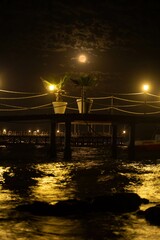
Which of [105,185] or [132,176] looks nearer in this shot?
[105,185]

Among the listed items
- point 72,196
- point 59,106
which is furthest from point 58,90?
point 72,196

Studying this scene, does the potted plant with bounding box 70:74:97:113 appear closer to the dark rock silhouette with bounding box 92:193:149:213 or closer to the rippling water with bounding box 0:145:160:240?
the rippling water with bounding box 0:145:160:240

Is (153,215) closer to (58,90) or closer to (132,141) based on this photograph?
(58,90)

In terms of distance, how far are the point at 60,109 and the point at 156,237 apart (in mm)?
16252

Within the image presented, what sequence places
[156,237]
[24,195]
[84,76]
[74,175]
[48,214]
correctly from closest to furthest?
[156,237], [48,214], [24,195], [74,175], [84,76]

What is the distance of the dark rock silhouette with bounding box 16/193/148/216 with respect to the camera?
12.3m

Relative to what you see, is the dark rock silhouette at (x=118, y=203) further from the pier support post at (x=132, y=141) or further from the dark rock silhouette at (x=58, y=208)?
the pier support post at (x=132, y=141)

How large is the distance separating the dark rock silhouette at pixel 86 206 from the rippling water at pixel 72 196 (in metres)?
0.38

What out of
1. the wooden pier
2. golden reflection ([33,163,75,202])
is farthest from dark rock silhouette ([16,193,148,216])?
the wooden pier

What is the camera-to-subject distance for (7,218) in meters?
11.9

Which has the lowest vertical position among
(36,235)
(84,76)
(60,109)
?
(36,235)

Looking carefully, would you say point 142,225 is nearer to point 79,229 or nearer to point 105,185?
point 79,229

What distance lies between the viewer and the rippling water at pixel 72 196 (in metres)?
10.6

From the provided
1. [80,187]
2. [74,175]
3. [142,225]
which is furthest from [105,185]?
[142,225]
